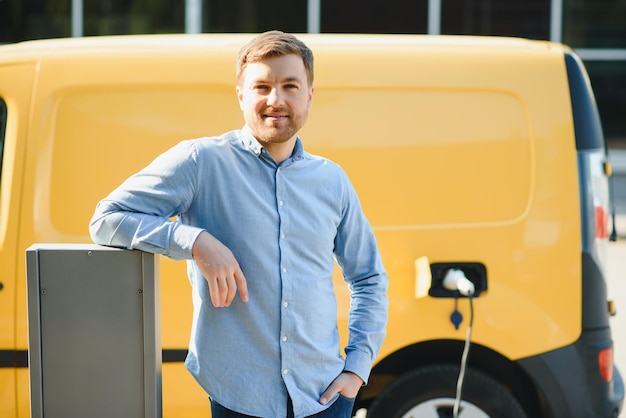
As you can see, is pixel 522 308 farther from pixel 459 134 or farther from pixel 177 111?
pixel 177 111

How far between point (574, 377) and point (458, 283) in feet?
1.94

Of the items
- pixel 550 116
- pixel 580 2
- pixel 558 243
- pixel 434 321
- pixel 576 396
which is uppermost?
pixel 580 2

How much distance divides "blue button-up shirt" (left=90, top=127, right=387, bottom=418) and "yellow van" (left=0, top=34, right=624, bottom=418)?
3.97 feet

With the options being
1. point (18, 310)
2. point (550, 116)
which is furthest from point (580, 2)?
point (18, 310)

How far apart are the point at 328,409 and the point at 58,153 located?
1655mm

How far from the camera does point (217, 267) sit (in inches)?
71.6

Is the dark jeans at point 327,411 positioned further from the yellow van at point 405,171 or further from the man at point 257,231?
the yellow van at point 405,171

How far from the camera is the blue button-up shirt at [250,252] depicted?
75.4 inches

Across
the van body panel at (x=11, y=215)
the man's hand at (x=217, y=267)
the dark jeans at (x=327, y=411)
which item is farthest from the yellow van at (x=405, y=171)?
the man's hand at (x=217, y=267)

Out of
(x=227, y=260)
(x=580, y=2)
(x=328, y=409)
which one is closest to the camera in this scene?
(x=227, y=260)

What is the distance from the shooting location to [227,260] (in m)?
1.83

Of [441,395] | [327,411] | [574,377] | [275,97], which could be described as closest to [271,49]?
[275,97]

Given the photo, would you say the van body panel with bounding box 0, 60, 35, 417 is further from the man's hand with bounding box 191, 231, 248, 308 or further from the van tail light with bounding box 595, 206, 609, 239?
the van tail light with bounding box 595, 206, 609, 239

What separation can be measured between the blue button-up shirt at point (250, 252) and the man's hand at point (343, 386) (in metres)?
0.02
